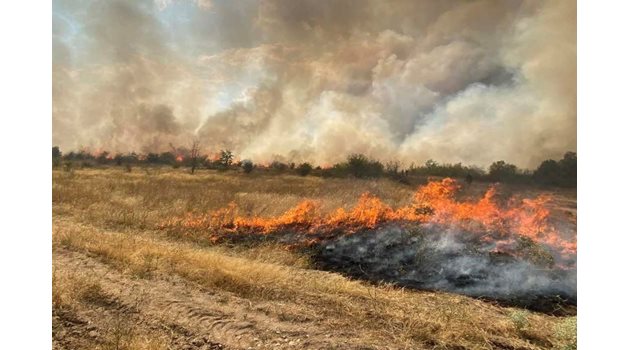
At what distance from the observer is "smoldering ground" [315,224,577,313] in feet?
13.5

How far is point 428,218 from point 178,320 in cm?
204

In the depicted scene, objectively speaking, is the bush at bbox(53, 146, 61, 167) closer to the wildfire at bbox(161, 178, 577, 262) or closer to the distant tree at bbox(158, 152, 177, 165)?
the distant tree at bbox(158, 152, 177, 165)

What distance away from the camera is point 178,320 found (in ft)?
15.0

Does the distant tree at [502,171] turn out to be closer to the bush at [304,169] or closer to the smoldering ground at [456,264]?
the smoldering ground at [456,264]

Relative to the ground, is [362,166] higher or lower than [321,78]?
lower

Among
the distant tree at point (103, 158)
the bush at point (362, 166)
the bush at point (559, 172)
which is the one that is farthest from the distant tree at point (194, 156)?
the bush at point (559, 172)

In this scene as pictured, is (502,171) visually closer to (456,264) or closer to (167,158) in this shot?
(456,264)

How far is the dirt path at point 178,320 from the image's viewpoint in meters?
4.36

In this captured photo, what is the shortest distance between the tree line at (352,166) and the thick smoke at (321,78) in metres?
0.07

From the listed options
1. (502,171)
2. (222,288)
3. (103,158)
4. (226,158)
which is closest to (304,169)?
(226,158)

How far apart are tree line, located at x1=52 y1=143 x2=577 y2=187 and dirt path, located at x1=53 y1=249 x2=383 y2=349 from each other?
917mm

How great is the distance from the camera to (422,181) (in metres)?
4.48
